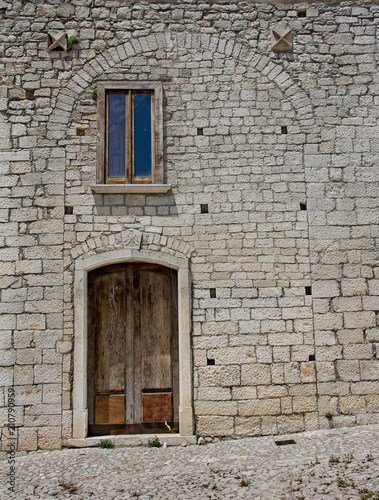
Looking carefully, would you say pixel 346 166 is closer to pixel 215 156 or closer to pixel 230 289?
pixel 215 156

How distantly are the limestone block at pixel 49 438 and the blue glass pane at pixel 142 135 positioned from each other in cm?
330

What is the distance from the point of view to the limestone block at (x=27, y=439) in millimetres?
5008

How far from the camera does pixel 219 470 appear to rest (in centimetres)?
426

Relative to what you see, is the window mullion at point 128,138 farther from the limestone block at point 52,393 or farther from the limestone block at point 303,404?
the limestone block at point 303,404

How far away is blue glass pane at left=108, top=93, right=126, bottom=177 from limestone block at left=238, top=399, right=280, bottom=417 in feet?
10.9

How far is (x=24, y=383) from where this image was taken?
5129 mm

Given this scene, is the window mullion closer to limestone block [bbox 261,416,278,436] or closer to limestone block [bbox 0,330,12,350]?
limestone block [bbox 0,330,12,350]

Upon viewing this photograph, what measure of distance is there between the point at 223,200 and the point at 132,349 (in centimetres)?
223

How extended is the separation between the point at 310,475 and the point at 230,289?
221cm

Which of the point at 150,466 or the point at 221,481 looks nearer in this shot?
the point at 221,481

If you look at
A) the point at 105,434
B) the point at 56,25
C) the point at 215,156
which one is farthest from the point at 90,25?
the point at 105,434

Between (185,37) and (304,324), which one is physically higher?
(185,37)

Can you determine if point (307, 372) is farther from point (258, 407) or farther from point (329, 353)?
point (258, 407)

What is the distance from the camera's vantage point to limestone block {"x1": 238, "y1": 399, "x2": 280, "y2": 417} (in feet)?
16.9
